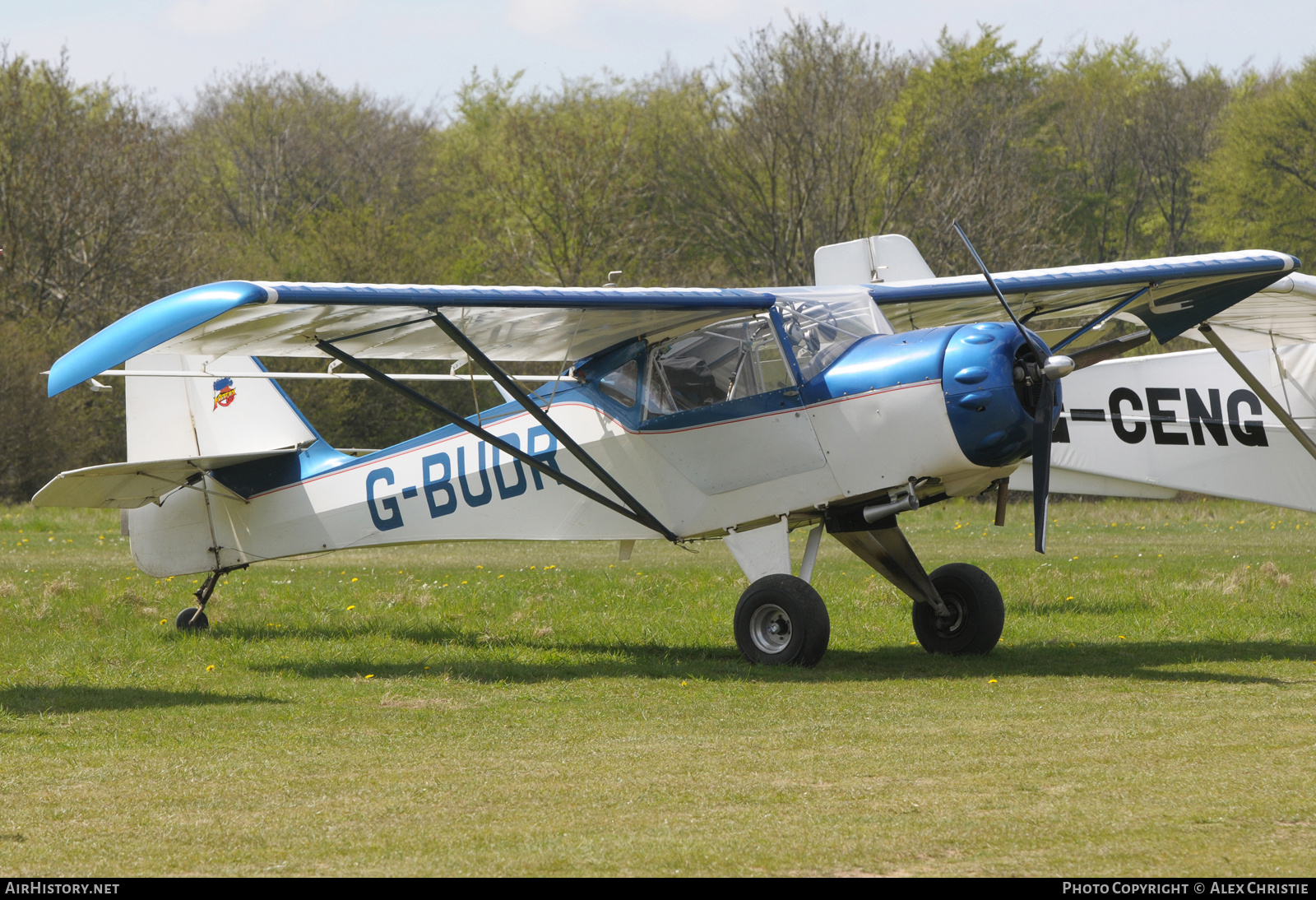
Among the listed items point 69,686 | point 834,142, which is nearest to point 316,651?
point 69,686

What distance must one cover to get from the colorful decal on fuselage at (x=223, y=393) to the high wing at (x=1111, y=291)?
19.3ft

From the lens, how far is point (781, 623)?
9.44 metres

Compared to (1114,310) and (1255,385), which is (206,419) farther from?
(1255,385)

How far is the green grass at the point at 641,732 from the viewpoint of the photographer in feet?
15.1

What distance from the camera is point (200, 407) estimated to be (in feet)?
39.0

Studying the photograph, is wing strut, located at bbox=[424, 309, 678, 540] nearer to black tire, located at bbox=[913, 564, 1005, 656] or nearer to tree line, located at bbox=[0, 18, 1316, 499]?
black tire, located at bbox=[913, 564, 1005, 656]

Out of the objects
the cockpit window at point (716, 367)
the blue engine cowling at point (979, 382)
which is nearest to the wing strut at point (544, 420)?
the cockpit window at point (716, 367)

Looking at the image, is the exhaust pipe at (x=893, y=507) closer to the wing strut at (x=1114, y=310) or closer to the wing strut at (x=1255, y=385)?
the wing strut at (x=1114, y=310)

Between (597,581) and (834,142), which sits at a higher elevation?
(834,142)

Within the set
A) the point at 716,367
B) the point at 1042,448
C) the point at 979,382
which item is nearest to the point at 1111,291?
the point at 1042,448

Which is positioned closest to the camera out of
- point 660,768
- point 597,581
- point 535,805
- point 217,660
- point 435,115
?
point 535,805

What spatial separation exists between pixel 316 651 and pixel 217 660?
0.79 metres

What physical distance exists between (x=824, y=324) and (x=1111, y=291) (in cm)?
265

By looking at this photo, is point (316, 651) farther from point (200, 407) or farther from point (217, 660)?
point (200, 407)
